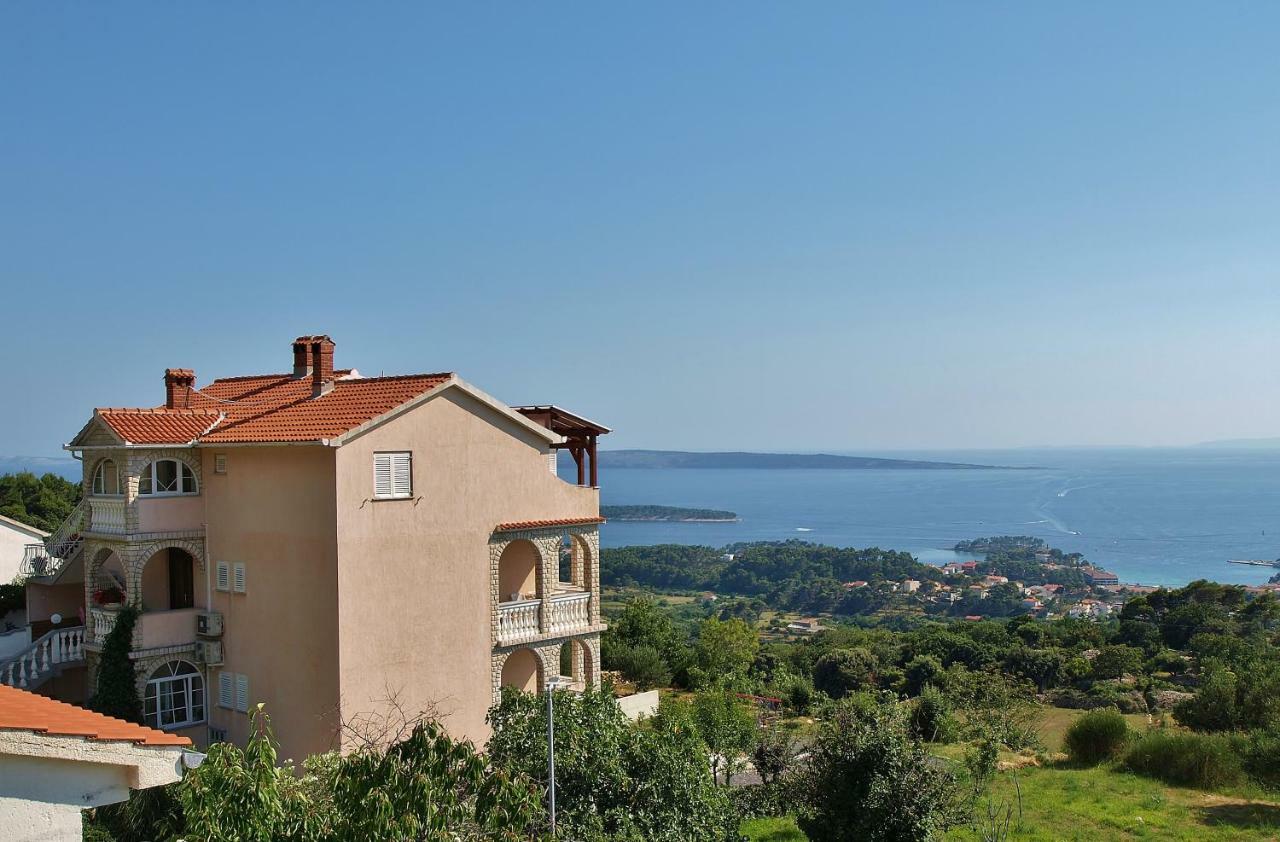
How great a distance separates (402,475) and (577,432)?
579 cm

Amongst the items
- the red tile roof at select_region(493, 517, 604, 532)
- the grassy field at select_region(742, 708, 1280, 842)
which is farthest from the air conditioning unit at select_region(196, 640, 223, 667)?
the grassy field at select_region(742, 708, 1280, 842)

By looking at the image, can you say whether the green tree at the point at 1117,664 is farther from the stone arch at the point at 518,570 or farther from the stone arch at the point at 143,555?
the stone arch at the point at 143,555

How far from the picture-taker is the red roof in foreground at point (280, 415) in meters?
21.4

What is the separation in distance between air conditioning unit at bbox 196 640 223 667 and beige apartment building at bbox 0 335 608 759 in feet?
0.14

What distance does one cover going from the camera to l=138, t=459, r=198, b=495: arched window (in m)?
22.3

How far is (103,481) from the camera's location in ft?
76.7

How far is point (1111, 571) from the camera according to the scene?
146 m

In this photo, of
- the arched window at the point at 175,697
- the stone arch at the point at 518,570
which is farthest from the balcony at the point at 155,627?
the stone arch at the point at 518,570

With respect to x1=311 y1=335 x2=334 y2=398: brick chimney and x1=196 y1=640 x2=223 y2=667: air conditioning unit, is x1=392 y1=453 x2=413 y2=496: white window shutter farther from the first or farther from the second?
x1=196 y1=640 x2=223 y2=667: air conditioning unit

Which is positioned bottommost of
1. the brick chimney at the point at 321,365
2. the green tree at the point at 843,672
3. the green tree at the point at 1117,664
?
the green tree at the point at 843,672

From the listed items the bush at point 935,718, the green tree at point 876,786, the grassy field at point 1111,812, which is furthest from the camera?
the bush at point 935,718

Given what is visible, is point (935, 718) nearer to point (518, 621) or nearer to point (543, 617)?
point (543, 617)

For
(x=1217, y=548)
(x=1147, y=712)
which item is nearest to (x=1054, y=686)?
(x=1147, y=712)

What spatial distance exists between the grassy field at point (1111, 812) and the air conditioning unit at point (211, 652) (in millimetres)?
11685
